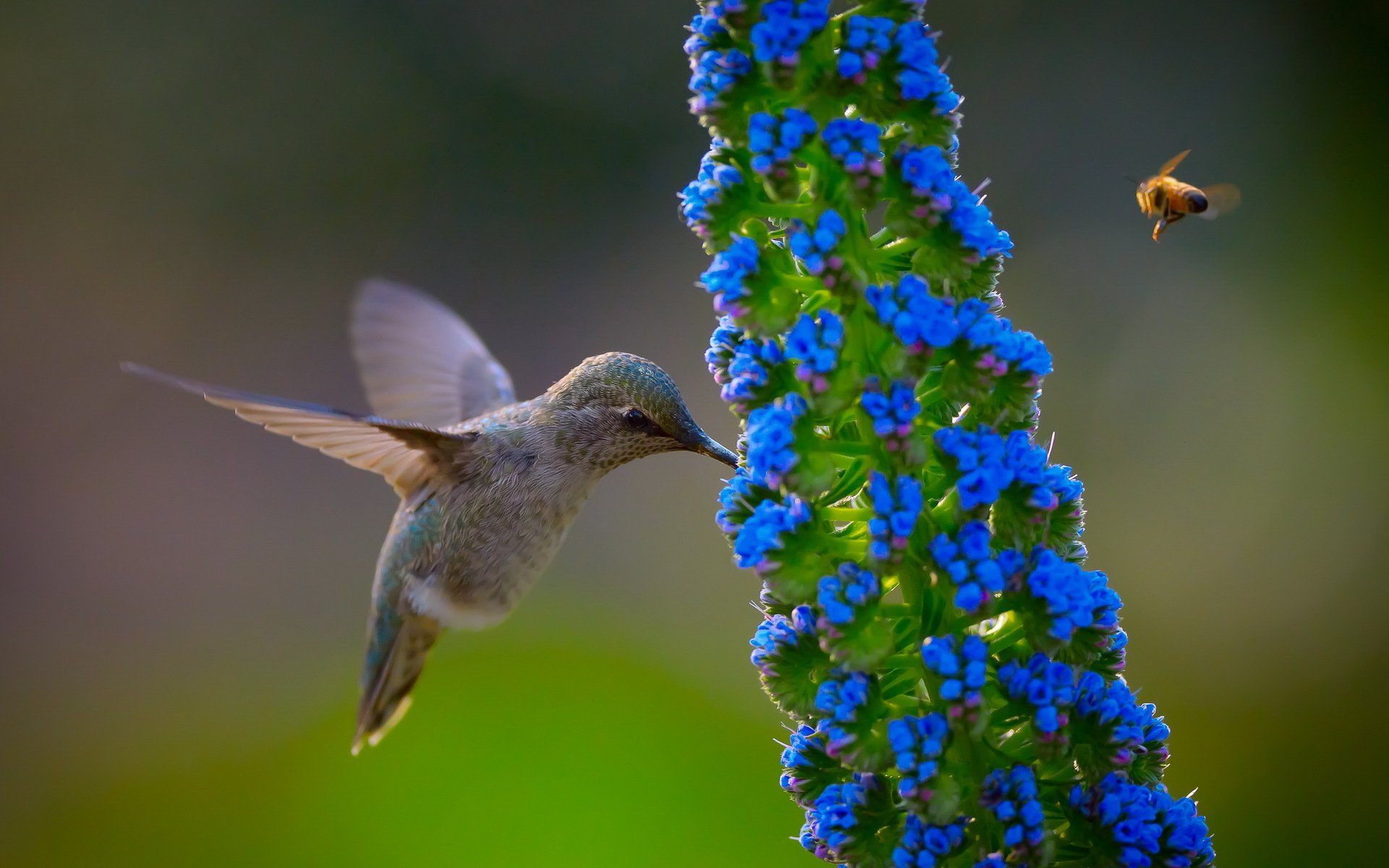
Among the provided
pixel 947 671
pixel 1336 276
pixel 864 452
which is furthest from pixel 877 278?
pixel 1336 276

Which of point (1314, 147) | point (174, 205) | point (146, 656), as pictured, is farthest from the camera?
point (174, 205)

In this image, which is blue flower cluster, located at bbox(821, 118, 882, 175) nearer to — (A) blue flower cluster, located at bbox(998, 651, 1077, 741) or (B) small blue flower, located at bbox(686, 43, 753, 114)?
(B) small blue flower, located at bbox(686, 43, 753, 114)

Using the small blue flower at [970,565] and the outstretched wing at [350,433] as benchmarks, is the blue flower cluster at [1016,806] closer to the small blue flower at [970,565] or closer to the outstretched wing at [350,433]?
the small blue flower at [970,565]

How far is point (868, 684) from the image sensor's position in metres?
2.56

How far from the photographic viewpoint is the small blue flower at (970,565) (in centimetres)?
246

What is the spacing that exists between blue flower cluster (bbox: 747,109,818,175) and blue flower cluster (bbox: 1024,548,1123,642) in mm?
1117

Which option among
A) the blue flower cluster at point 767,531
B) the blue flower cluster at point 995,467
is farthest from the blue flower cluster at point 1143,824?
the blue flower cluster at point 767,531

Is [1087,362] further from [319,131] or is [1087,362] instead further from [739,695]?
[319,131]

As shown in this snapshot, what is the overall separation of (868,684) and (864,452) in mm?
542

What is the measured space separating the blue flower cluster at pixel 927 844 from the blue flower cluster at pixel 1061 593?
20.0 inches

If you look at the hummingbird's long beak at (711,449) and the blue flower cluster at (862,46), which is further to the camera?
the hummingbird's long beak at (711,449)

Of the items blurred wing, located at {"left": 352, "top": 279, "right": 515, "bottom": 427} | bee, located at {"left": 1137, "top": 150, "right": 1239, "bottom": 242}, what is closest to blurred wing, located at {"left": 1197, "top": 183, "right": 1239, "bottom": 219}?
bee, located at {"left": 1137, "top": 150, "right": 1239, "bottom": 242}

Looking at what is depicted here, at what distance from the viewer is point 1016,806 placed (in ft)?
8.20

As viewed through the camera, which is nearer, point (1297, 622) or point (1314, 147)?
point (1297, 622)
